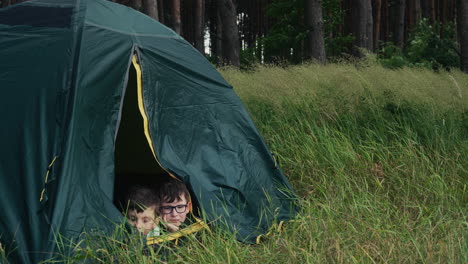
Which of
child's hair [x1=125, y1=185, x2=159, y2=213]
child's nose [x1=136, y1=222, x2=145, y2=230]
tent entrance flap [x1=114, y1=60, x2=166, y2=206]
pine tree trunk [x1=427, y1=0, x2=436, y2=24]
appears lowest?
child's nose [x1=136, y1=222, x2=145, y2=230]

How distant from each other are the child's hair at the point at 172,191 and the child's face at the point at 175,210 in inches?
1.4

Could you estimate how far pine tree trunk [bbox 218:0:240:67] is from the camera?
10.4 m

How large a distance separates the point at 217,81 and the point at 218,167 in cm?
74

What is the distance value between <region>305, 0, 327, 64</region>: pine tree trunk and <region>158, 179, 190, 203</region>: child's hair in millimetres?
6656

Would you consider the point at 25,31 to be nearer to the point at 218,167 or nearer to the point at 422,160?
the point at 218,167

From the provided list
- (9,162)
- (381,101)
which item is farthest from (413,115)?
(9,162)

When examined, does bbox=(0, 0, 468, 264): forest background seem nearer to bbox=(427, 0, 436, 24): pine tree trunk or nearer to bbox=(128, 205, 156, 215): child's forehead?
bbox=(128, 205, 156, 215): child's forehead

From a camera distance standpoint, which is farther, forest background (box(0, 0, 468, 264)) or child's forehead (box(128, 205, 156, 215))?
child's forehead (box(128, 205, 156, 215))

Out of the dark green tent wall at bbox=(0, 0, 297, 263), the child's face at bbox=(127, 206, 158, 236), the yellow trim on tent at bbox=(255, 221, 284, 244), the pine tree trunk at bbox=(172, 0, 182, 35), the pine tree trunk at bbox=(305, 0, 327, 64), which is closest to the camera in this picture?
the dark green tent wall at bbox=(0, 0, 297, 263)

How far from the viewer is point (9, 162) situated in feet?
10.1

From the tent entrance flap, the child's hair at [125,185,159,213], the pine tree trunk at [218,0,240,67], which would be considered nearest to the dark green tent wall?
the child's hair at [125,185,159,213]

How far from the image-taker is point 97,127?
322 cm

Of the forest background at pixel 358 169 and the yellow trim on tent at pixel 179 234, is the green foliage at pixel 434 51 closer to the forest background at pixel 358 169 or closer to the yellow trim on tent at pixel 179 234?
the forest background at pixel 358 169

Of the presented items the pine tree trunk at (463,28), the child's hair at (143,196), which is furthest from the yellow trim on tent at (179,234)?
the pine tree trunk at (463,28)
